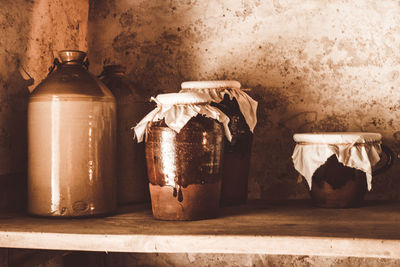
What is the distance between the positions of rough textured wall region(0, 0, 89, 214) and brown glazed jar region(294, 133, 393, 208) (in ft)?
2.28

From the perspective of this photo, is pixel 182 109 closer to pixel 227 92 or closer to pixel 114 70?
pixel 227 92

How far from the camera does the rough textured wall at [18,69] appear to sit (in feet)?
3.45

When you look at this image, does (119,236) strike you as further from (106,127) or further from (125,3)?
(125,3)

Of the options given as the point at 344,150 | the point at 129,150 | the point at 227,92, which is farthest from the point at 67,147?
the point at 344,150

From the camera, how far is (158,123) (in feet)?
3.16

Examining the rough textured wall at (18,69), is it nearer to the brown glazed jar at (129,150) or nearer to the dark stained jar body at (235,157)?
the brown glazed jar at (129,150)

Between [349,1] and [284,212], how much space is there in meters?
0.67

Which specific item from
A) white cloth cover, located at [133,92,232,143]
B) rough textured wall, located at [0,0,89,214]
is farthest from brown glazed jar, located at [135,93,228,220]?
rough textured wall, located at [0,0,89,214]

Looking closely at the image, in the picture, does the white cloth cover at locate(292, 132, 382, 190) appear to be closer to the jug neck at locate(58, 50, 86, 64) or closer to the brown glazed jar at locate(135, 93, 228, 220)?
the brown glazed jar at locate(135, 93, 228, 220)

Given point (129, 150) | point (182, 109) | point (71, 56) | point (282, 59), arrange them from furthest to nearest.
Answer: point (282, 59) < point (129, 150) < point (71, 56) < point (182, 109)

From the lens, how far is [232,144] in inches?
44.8

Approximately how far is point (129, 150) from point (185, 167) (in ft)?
0.89

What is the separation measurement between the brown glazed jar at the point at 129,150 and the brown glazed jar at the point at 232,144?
5.7 inches

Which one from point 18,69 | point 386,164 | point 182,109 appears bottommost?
point 386,164
